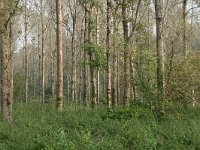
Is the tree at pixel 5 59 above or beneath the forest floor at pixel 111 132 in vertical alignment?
above

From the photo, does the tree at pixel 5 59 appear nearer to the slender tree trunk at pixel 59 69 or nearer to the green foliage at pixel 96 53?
the slender tree trunk at pixel 59 69

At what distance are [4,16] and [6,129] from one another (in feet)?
17.1

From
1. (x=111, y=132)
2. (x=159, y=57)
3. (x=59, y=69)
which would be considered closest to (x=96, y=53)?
(x=59, y=69)

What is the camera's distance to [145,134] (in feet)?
32.6

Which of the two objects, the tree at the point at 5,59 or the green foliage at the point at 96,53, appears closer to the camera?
the tree at the point at 5,59

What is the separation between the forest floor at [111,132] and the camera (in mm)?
9211

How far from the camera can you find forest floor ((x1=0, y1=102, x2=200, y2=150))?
9.21 metres

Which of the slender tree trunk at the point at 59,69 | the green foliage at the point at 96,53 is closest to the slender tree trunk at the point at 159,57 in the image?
the slender tree trunk at the point at 59,69

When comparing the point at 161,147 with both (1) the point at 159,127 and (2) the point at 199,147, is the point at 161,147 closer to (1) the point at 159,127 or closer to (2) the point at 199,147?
(2) the point at 199,147

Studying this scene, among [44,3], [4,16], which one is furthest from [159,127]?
[44,3]

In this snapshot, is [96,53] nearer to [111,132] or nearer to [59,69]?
[59,69]

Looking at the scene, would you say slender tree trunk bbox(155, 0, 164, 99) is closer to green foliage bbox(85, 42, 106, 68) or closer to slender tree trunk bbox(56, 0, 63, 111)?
slender tree trunk bbox(56, 0, 63, 111)

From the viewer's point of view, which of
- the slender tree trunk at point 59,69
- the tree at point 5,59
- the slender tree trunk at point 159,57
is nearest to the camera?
the slender tree trunk at point 159,57

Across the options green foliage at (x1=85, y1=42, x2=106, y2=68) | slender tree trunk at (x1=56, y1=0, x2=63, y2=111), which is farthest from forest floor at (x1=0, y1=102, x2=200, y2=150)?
green foliage at (x1=85, y1=42, x2=106, y2=68)
